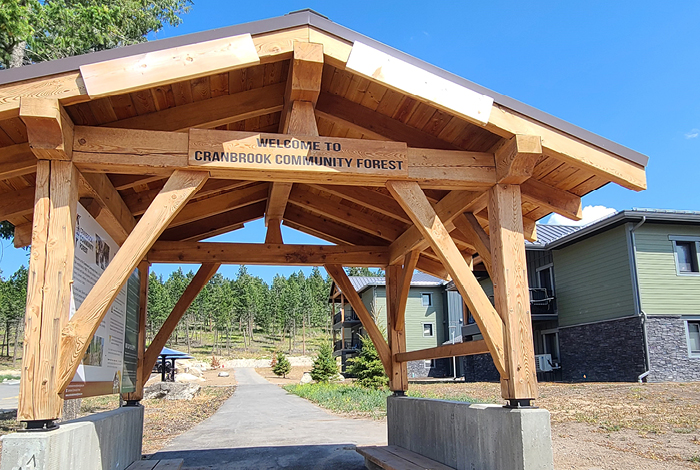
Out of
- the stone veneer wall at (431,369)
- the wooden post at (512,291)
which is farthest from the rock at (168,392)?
the wooden post at (512,291)

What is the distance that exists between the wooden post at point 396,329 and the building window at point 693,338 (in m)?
13.1

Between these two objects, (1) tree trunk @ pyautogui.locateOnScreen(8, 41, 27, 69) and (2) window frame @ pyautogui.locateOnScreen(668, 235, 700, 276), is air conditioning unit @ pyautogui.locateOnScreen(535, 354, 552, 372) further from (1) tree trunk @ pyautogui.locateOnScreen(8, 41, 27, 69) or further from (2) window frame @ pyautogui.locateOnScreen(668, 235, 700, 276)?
(1) tree trunk @ pyautogui.locateOnScreen(8, 41, 27, 69)

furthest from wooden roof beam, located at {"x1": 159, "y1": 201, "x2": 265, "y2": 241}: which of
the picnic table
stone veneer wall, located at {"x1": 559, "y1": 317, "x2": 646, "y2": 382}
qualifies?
the picnic table

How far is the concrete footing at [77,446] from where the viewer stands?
368 centimetres

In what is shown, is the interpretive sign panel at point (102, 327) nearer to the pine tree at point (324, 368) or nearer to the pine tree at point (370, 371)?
the pine tree at point (370, 371)

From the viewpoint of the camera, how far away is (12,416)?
13.9m

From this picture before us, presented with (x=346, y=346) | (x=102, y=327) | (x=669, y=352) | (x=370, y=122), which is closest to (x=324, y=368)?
(x=346, y=346)

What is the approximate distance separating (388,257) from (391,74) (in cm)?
424

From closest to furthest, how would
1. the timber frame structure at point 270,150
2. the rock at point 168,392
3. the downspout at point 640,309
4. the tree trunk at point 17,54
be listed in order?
the timber frame structure at point 270,150 → the tree trunk at point 17,54 → the downspout at point 640,309 → the rock at point 168,392

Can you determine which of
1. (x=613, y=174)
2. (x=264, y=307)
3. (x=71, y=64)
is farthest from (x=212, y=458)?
(x=264, y=307)

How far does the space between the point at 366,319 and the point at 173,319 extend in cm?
283

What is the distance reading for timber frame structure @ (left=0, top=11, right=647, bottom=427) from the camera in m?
4.23

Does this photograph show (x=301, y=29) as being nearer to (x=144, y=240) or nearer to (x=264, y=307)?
(x=144, y=240)

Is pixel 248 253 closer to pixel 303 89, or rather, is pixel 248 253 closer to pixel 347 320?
pixel 303 89
